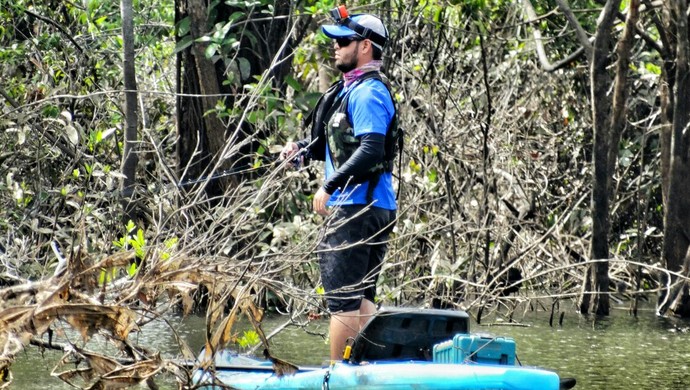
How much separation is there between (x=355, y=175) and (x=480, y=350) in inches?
45.6

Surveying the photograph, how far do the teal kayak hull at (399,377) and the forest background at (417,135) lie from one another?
206cm

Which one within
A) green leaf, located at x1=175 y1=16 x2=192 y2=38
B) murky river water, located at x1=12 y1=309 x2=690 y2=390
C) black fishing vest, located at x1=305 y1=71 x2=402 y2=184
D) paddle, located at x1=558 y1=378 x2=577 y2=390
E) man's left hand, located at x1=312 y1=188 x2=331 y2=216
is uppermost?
green leaf, located at x1=175 y1=16 x2=192 y2=38

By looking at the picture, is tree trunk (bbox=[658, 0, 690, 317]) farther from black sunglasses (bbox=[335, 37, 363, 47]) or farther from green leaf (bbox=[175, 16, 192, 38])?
black sunglasses (bbox=[335, 37, 363, 47])

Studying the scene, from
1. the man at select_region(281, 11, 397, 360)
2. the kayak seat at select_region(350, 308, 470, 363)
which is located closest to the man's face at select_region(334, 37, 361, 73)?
the man at select_region(281, 11, 397, 360)

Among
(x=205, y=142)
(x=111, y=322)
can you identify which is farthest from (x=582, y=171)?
(x=111, y=322)

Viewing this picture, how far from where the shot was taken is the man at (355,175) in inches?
258

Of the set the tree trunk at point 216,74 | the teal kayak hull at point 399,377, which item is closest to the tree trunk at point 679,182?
the tree trunk at point 216,74

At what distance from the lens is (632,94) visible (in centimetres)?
1284

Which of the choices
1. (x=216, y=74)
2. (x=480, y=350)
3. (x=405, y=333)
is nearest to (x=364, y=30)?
(x=405, y=333)

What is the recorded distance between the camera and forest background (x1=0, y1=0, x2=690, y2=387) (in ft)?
30.5

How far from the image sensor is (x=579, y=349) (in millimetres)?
9062

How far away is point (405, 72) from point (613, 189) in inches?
101

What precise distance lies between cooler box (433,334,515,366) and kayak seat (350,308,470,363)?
0.41m

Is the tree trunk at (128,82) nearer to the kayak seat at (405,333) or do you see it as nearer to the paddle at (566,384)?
the kayak seat at (405,333)
